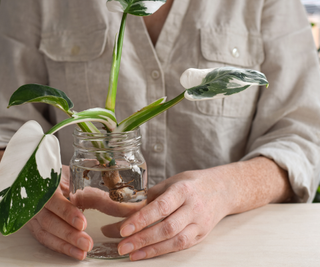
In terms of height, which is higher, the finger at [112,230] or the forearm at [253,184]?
the finger at [112,230]

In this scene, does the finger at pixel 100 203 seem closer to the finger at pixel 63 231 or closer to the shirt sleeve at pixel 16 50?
the finger at pixel 63 231

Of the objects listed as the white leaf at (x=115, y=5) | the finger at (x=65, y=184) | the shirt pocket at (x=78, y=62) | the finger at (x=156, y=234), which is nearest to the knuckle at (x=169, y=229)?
the finger at (x=156, y=234)

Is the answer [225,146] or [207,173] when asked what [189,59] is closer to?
[225,146]

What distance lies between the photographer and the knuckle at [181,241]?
0.51 metres

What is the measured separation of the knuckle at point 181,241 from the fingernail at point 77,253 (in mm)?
141

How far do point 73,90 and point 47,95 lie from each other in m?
0.60

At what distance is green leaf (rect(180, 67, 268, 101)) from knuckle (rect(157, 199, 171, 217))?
18 centimetres

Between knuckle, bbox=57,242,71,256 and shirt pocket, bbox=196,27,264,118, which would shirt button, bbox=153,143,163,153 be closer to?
shirt pocket, bbox=196,27,264,118

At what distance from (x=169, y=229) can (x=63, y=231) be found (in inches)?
6.1

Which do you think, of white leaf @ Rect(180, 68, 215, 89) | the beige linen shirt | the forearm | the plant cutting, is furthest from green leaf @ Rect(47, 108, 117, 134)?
the beige linen shirt

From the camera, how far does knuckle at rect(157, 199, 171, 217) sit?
487 millimetres

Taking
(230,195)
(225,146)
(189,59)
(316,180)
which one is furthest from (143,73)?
(316,180)

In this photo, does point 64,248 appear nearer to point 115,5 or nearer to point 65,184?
point 65,184

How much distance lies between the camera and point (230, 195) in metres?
0.64
